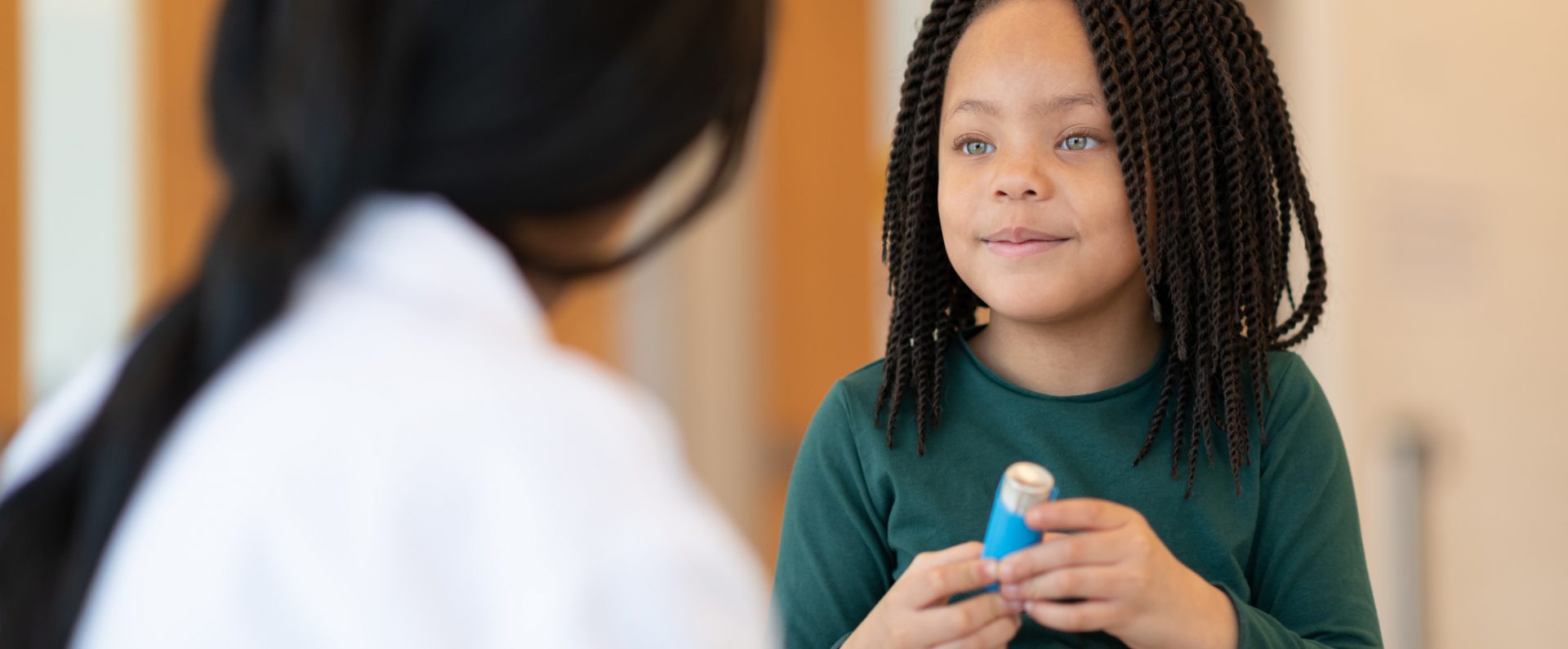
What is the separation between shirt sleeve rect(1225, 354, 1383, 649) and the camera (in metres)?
0.82

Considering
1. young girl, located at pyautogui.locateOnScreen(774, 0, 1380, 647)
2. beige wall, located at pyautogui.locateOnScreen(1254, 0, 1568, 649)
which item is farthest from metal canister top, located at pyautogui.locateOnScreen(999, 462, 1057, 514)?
beige wall, located at pyautogui.locateOnScreen(1254, 0, 1568, 649)

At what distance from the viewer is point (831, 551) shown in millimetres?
873

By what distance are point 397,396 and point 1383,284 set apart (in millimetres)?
1924

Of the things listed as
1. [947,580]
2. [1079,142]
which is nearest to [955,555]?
[947,580]

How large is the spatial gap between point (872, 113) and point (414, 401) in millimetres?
1957

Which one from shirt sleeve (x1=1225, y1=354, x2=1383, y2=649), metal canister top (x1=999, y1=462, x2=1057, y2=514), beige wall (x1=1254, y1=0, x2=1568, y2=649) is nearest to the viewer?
metal canister top (x1=999, y1=462, x2=1057, y2=514)

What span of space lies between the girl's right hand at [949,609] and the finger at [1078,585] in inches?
0.5

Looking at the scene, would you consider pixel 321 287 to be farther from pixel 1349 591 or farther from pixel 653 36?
pixel 1349 591

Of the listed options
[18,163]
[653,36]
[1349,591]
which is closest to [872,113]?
[18,163]

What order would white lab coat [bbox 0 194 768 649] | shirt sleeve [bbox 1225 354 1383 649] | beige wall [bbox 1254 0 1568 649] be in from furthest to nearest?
1. beige wall [bbox 1254 0 1568 649]
2. shirt sleeve [bbox 1225 354 1383 649]
3. white lab coat [bbox 0 194 768 649]

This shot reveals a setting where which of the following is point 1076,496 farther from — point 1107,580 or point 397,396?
point 397,396

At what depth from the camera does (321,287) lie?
0.56 m

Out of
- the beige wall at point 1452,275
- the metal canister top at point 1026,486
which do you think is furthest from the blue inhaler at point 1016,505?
the beige wall at point 1452,275

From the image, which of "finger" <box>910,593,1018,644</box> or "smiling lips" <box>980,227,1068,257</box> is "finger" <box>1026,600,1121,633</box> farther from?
"smiling lips" <box>980,227,1068,257</box>
